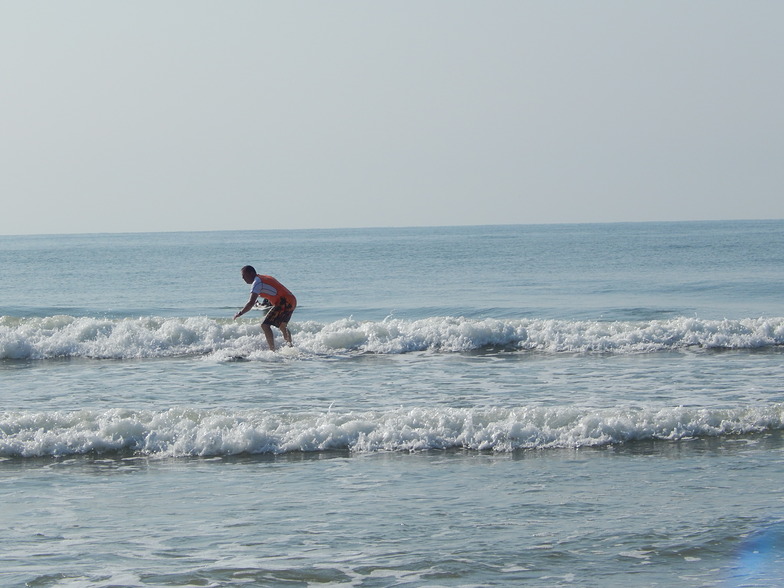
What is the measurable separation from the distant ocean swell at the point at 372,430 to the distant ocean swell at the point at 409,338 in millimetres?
6846

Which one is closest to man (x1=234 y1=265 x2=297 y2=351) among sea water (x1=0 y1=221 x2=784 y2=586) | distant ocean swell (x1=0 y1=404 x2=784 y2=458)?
sea water (x1=0 y1=221 x2=784 y2=586)

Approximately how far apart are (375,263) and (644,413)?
130ft

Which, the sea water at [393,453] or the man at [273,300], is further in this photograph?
the man at [273,300]

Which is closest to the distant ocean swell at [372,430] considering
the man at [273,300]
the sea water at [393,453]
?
the sea water at [393,453]

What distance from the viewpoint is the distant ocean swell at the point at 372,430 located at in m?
10.0

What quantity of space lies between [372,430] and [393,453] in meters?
0.53

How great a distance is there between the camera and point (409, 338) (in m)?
18.3

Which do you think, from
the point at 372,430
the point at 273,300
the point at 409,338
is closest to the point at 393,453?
the point at 372,430

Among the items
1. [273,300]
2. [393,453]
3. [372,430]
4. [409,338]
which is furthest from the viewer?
[409,338]

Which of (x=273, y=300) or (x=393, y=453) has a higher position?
(x=273, y=300)

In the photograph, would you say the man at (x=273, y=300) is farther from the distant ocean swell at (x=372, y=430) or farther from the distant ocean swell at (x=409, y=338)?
the distant ocean swell at (x=372, y=430)

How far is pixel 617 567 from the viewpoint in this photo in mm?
6395

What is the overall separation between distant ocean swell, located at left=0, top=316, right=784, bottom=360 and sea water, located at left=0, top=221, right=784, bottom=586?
50 mm

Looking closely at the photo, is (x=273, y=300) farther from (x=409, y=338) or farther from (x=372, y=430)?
(x=372, y=430)
